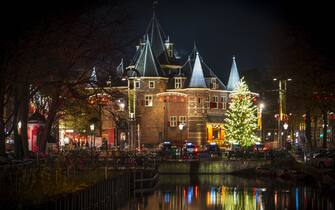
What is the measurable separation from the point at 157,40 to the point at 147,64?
1159 cm

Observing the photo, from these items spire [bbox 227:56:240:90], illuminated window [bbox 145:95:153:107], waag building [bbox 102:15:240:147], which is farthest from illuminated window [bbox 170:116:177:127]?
spire [bbox 227:56:240:90]

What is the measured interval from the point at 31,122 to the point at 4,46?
979 inches

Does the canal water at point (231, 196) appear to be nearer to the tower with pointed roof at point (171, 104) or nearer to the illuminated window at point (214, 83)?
the tower with pointed roof at point (171, 104)

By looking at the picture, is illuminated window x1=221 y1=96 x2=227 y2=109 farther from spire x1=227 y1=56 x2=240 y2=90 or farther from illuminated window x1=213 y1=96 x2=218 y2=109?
spire x1=227 y1=56 x2=240 y2=90

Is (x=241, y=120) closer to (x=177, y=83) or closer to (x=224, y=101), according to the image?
(x=177, y=83)

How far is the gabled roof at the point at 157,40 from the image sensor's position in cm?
13025

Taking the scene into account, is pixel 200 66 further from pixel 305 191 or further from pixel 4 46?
pixel 4 46

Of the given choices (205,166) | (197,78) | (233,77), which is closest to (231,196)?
(205,166)

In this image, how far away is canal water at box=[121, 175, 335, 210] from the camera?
162 ft

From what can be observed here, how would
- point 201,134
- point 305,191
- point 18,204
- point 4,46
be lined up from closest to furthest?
point 18,204 → point 4,46 → point 305,191 → point 201,134

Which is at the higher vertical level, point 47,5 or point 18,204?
point 47,5

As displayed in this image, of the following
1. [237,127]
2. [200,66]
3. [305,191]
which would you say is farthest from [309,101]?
[200,66]

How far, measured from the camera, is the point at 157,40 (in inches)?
5256

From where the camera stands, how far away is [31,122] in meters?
62.8
